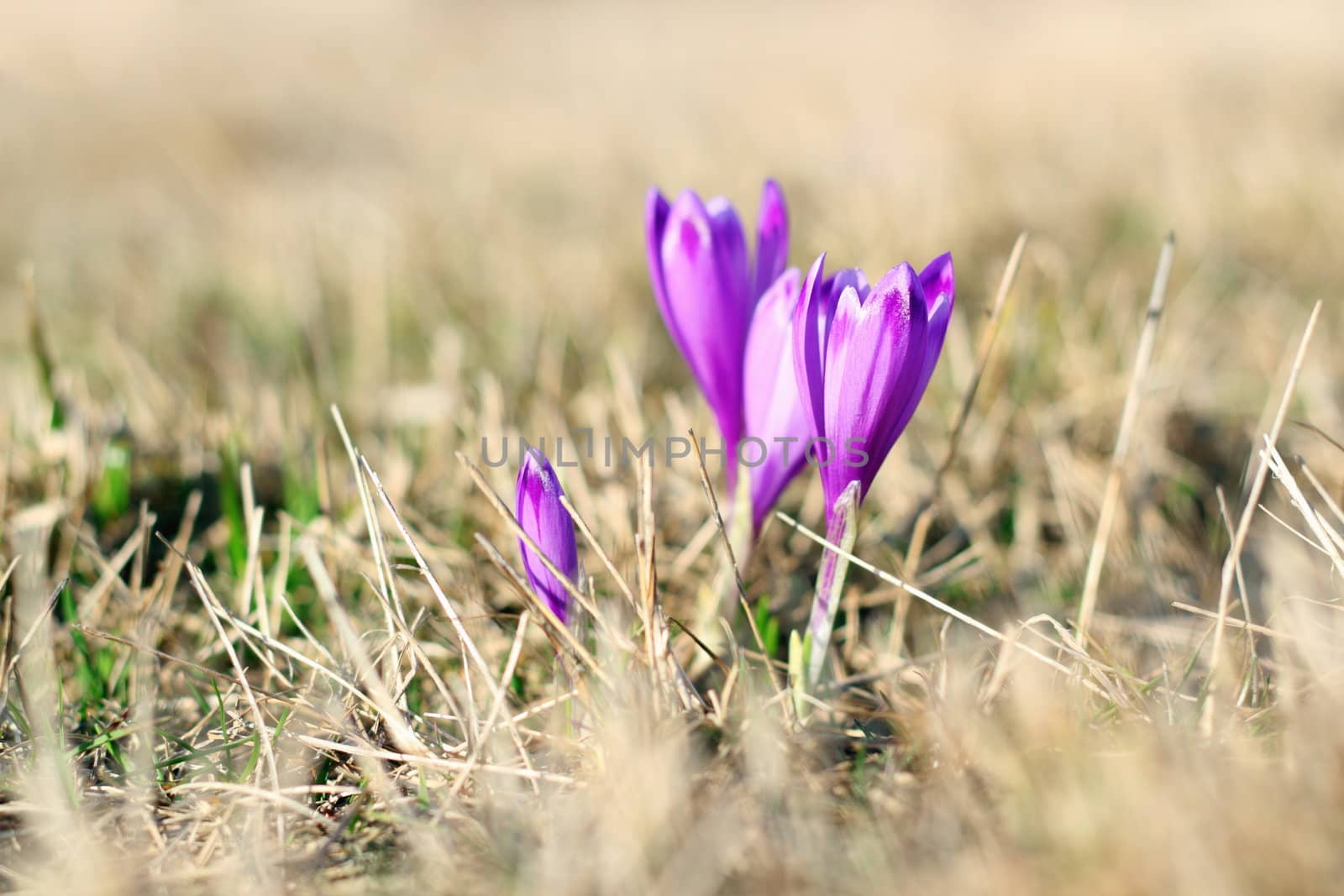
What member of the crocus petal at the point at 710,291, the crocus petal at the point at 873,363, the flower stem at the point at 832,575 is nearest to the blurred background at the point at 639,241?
the crocus petal at the point at 710,291

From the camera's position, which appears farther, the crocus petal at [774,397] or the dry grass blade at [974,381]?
the dry grass blade at [974,381]

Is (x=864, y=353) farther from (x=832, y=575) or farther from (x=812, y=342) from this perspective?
(x=832, y=575)

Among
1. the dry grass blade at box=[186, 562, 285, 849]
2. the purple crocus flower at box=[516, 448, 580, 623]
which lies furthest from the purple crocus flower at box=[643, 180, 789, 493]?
the dry grass blade at box=[186, 562, 285, 849]

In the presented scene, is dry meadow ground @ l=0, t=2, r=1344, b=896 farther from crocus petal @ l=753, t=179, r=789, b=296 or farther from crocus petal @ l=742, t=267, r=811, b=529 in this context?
crocus petal @ l=753, t=179, r=789, b=296

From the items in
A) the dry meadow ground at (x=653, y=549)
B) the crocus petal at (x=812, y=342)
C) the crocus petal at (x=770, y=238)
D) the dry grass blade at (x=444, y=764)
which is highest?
the crocus petal at (x=770, y=238)

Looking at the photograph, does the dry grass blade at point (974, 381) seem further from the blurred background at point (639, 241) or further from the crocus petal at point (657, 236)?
the crocus petal at point (657, 236)

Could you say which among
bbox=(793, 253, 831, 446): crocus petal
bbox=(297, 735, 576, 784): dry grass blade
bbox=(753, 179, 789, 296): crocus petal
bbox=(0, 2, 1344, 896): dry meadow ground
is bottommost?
bbox=(297, 735, 576, 784): dry grass blade

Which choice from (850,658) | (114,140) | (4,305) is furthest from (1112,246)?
(114,140)
